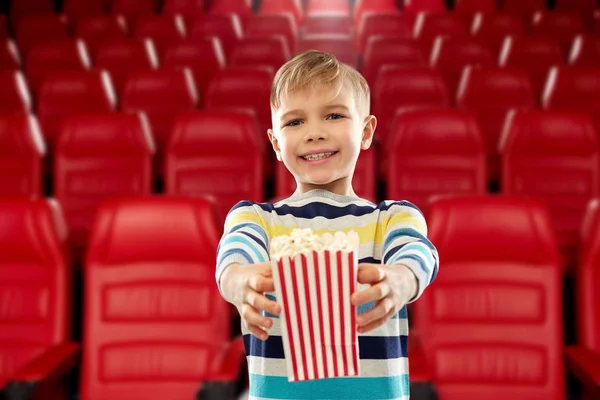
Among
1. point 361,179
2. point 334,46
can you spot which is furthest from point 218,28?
point 361,179

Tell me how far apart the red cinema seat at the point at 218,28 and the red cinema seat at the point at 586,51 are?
4.53 feet

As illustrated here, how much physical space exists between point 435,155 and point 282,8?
8.18ft

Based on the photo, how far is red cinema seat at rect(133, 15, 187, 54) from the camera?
118 inches

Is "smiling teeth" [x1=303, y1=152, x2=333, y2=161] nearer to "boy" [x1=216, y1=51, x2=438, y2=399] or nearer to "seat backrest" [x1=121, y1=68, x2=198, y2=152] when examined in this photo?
"boy" [x1=216, y1=51, x2=438, y2=399]

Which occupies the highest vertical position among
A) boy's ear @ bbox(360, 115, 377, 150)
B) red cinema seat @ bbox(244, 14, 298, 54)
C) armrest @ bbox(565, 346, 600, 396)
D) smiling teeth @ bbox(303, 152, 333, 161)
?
red cinema seat @ bbox(244, 14, 298, 54)

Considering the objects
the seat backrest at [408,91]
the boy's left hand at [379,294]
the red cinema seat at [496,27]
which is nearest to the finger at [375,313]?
the boy's left hand at [379,294]

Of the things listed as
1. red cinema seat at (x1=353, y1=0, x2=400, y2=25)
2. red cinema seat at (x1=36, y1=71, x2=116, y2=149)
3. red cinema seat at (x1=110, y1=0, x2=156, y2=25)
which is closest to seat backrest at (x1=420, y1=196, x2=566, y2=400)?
red cinema seat at (x1=36, y1=71, x2=116, y2=149)

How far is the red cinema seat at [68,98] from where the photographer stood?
1957mm

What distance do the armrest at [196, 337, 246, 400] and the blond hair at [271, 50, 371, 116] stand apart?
1.70 ft

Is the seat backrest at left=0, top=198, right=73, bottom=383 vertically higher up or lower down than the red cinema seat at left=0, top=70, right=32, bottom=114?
lower down

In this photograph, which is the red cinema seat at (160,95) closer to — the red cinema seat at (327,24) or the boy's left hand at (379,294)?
the red cinema seat at (327,24)

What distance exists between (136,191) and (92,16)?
6.71 ft

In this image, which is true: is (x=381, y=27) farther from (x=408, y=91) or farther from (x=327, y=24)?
(x=408, y=91)

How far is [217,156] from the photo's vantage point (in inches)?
60.8
